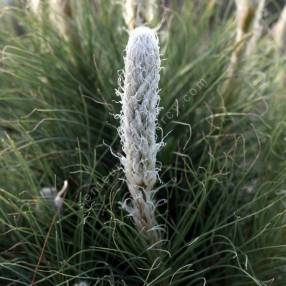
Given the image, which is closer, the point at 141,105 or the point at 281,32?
the point at 141,105

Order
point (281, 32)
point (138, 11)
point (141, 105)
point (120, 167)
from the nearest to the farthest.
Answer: point (141, 105), point (120, 167), point (138, 11), point (281, 32)

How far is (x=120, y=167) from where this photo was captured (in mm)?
1626

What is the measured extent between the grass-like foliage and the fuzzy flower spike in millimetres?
204

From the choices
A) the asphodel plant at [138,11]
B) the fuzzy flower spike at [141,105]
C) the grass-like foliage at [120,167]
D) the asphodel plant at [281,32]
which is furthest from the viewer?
the asphodel plant at [281,32]

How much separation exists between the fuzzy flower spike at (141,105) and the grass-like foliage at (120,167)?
204 millimetres

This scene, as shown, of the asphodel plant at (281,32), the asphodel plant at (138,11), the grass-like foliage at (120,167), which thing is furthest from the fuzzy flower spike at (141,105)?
the asphodel plant at (281,32)

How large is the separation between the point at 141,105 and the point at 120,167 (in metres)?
0.39

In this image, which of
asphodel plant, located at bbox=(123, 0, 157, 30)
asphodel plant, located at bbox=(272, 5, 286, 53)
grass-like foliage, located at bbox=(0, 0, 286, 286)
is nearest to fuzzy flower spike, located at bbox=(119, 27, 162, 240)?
grass-like foliage, located at bbox=(0, 0, 286, 286)

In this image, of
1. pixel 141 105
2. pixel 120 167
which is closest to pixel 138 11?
pixel 120 167

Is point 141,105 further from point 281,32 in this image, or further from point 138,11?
point 281,32

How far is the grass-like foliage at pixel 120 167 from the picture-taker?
164 cm

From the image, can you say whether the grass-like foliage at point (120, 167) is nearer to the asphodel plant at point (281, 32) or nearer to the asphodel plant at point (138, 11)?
the asphodel plant at point (281, 32)

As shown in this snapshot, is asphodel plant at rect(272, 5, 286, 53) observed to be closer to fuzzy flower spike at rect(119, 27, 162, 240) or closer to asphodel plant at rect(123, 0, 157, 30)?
asphodel plant at rect(123, 0, 157, 30)

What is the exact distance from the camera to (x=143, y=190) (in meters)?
1.46
